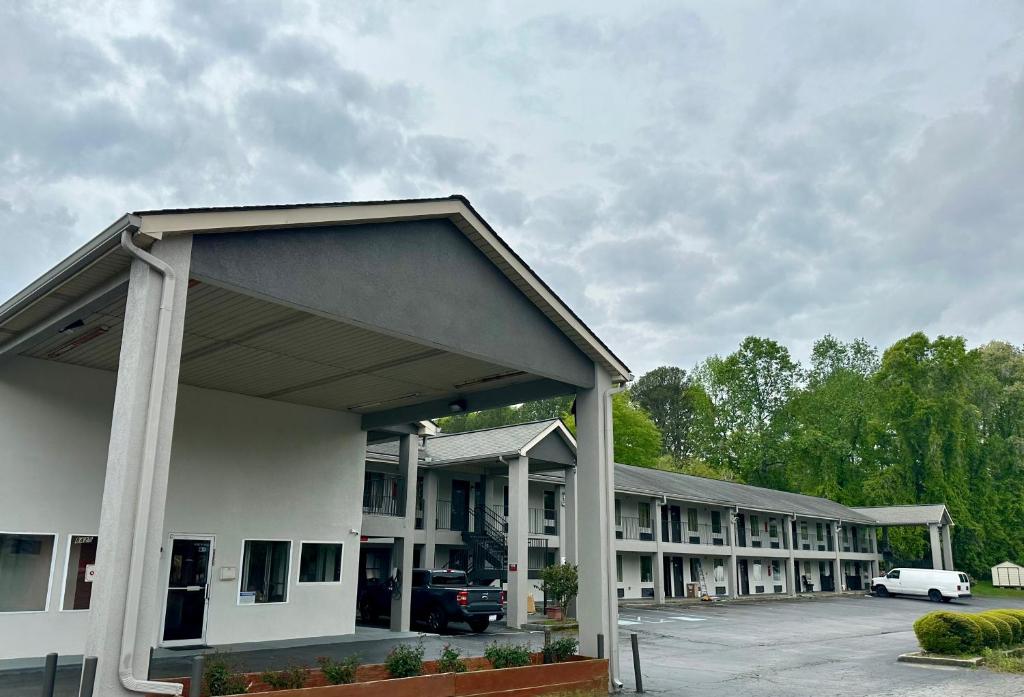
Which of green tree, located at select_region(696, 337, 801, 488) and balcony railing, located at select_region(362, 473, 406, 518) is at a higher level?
green tree, located at select_region(696, 337, 801, 488)

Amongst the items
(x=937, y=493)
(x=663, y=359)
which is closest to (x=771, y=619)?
(x=937, y=493)

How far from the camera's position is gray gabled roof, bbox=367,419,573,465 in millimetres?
25469

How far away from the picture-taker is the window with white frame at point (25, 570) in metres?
12.4

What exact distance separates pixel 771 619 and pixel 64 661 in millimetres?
23473

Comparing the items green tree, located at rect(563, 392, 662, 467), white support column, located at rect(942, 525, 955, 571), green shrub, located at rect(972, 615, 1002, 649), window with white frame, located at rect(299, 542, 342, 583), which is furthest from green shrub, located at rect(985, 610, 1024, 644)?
green tree, located at rect(563, 392, 662, 467)

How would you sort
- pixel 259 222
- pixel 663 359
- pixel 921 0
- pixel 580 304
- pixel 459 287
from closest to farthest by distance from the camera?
pixel 259 222 < pixel 459 287 < pixel 921 0 < pixel 580 304 < pixel 663 359

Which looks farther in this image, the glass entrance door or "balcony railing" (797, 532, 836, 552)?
"balcony railing" (797, 532, 836, 552)

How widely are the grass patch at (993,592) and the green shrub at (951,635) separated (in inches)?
1335

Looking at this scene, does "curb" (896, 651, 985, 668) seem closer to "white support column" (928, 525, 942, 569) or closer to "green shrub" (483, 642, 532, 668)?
"green shrub" (483, 642, 532, 668)

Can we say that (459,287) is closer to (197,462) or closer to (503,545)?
(197,462)

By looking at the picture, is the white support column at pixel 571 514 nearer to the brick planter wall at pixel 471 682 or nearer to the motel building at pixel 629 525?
the motel building at pixel 629 525

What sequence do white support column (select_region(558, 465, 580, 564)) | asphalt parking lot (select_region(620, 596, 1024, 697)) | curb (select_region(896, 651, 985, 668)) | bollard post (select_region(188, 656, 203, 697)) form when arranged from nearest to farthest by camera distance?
bollard post (select_region(188, 656, 203, 697)) < asphalt parking lot (select_region(620, 596, 1024, 697)) < curb (select_region(896, 651, 985, 668)) < white support column (select_region(558, 465, 580, 564))

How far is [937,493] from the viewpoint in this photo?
180ft

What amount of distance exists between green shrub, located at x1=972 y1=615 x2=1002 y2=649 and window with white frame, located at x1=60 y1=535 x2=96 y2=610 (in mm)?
17481
